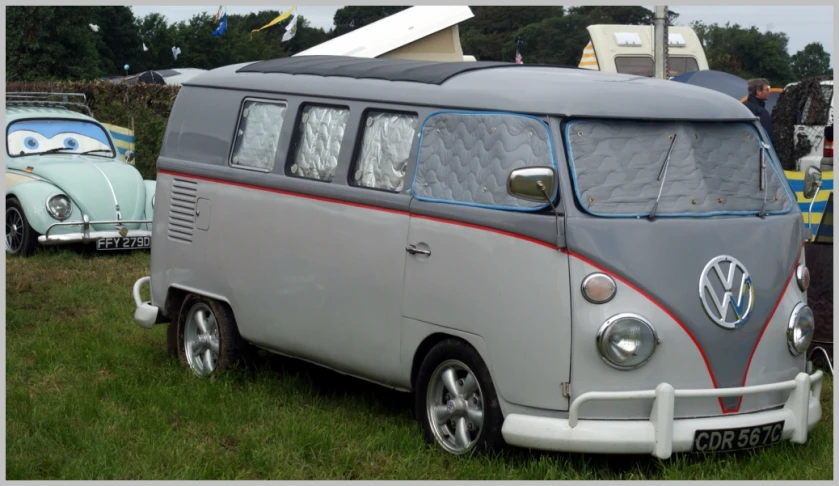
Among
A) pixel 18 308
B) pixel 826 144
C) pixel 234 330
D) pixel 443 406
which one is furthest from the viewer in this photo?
pixel 826 144

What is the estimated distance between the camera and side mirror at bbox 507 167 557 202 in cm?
528

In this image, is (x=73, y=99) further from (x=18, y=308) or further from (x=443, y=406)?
(x=443, y=406)

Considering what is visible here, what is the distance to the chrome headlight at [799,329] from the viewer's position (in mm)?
5711

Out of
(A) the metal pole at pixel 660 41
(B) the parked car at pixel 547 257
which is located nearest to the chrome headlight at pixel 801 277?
(B) the parked car at pixel 547 257

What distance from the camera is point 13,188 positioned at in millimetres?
13164

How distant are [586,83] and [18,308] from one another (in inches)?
241

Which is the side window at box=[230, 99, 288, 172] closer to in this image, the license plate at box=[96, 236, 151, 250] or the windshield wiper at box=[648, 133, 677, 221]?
the windshield wiper at box=[648, 133, 677, 221]

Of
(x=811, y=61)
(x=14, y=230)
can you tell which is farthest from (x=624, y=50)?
(x=811, y=61)

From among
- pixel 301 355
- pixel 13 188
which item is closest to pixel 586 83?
pixel 301 355

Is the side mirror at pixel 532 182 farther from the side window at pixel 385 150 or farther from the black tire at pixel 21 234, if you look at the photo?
the black tire at pixel 21 234

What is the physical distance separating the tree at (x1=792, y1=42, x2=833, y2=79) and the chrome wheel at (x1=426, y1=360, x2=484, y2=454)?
65.1m

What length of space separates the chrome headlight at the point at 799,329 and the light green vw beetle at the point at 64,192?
8.70 m

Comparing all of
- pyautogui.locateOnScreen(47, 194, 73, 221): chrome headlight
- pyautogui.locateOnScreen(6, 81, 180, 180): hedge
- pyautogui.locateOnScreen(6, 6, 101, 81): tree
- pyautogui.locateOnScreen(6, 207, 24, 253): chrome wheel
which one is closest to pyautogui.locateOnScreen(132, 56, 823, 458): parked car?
pyautogui.locateOnScreen(47, 194, 73, 221): chrome headlight

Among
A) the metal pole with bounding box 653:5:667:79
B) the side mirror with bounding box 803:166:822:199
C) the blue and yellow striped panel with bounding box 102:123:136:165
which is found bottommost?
the blue and yellow striped panel with bounding box 102:123:136:165
